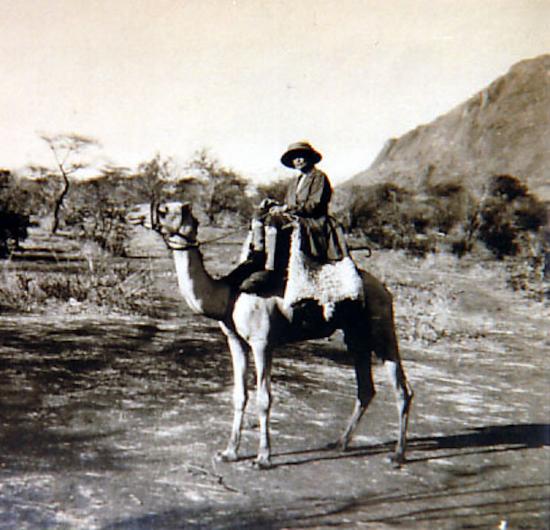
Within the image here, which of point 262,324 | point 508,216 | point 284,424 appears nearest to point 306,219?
point 262,324

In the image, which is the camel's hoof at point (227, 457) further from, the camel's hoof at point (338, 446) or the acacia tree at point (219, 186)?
the acacia tree at point (219, 186)

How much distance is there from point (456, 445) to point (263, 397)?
1.05 m

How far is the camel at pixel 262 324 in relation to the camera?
8.41 ft

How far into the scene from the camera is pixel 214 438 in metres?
2.91

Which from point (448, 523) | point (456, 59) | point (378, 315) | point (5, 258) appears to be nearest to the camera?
point (448, 523)

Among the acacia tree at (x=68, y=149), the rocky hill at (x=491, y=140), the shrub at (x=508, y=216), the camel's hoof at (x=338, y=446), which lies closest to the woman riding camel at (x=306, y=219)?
the rocky hill at (x=491, y=140)

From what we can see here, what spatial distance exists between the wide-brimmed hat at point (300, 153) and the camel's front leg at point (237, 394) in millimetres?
854

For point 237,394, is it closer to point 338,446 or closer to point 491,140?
point 338,446

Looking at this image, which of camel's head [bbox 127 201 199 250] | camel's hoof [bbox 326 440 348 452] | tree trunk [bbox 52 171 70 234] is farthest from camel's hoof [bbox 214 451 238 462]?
tree trunk [bbox 52 171 70 234]

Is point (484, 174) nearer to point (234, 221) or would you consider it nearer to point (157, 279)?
point (234, 221)

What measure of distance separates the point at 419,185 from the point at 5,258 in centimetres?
302

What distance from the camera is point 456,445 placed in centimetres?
296

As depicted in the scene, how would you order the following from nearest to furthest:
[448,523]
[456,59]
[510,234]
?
1. [448,523]
2. [456,59]
3. [510,234]

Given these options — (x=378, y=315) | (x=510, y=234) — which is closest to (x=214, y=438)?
(x=378, y=315)
